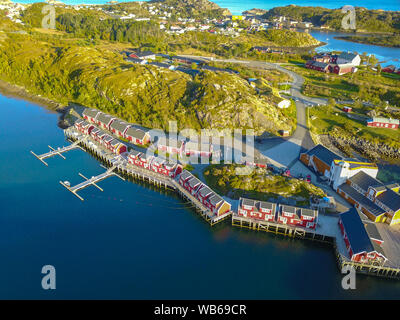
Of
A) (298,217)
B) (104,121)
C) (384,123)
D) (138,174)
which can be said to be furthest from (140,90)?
(384,123)

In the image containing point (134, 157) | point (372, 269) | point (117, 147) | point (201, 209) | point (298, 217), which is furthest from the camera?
point (117, 147)

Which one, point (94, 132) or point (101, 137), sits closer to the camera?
point (101, 137)

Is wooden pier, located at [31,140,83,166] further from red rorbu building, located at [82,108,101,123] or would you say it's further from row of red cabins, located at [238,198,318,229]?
row of red cabins, located at [238,198,318,229]

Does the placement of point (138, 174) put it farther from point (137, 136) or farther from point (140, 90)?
point (140, 90)
